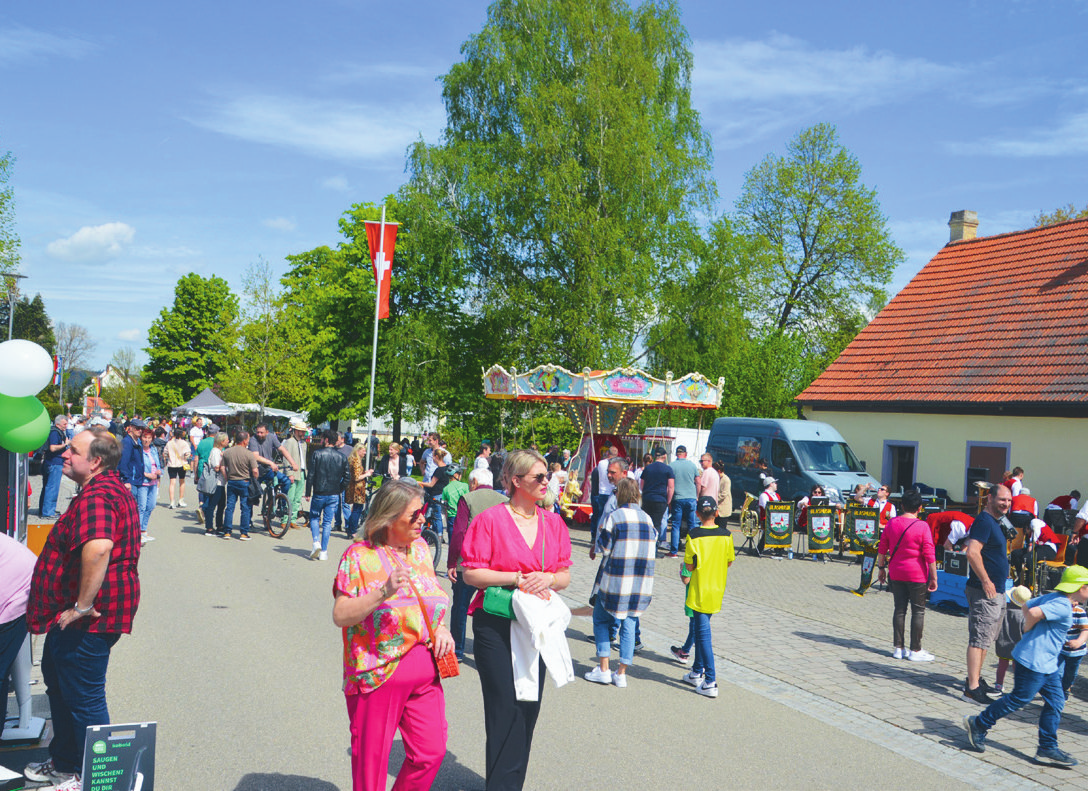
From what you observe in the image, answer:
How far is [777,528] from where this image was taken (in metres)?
15.9

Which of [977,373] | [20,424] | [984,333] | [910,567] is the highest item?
[984,333]

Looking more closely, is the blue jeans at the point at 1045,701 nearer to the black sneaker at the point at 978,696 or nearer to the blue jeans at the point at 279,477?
the black sneaker at the point at 978,696

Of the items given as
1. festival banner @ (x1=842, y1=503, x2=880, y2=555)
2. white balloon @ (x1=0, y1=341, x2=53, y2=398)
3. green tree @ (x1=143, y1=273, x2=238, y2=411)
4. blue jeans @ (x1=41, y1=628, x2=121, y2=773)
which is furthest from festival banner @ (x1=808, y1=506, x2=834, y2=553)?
green tree @ (x1=143, y1=273, x2=238, y2=411)

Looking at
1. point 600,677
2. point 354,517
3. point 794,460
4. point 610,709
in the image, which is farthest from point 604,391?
point 610,709

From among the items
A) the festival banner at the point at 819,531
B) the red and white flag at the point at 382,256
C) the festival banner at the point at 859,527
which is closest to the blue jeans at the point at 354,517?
the red and white flag at the point at 382,256

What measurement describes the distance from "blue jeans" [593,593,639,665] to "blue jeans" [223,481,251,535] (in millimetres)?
8575

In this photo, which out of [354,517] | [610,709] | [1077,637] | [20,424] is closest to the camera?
[20,424]

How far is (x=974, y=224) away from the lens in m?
26.0

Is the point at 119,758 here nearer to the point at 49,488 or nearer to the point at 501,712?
the point at 501,712

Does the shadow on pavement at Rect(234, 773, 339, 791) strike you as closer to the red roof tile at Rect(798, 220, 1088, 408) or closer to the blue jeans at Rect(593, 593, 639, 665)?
the blue jeans at Rect(593, 593, 639, 665)

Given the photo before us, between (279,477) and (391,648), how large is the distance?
12.4 metres

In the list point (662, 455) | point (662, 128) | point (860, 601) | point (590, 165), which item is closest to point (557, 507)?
point (662, 455)

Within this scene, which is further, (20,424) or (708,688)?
(708,688)

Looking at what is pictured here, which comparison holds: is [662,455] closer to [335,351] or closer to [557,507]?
[557,507]
